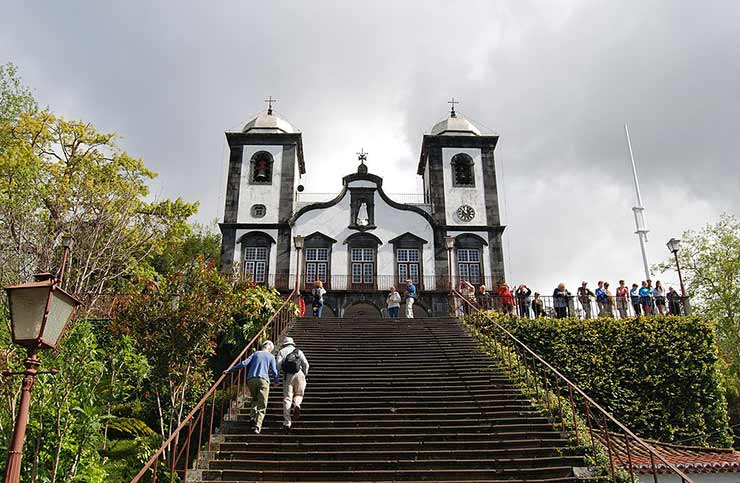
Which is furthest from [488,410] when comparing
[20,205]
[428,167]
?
[428,167]

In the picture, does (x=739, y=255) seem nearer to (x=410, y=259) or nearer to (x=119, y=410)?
(x=410, y=259)

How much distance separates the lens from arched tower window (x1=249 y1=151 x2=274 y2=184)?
27.7 meters

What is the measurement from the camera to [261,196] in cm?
2712

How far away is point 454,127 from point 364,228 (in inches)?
287

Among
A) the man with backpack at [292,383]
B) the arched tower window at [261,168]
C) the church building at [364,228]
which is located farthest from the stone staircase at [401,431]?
the arched tower window at [261,168]

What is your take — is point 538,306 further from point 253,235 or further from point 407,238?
point 253,235

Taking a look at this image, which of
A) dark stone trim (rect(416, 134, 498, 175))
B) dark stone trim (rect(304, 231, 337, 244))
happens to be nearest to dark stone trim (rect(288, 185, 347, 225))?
dark stone trim (rect(304, 231, 337, 244))

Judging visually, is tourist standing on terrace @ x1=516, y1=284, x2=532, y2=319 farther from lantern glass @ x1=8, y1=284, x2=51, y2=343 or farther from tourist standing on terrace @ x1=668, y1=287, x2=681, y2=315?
lantern glass @ x1=8, y1=284, x2=51, y2=343

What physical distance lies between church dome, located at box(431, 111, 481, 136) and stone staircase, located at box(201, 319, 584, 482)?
17.5m

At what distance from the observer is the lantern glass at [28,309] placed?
485cm

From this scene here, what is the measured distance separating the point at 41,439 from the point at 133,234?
37.7 ft

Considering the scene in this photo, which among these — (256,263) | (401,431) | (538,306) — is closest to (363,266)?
(256,263)

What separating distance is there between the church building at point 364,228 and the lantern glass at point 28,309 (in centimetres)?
1962

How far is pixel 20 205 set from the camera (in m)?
16.1
